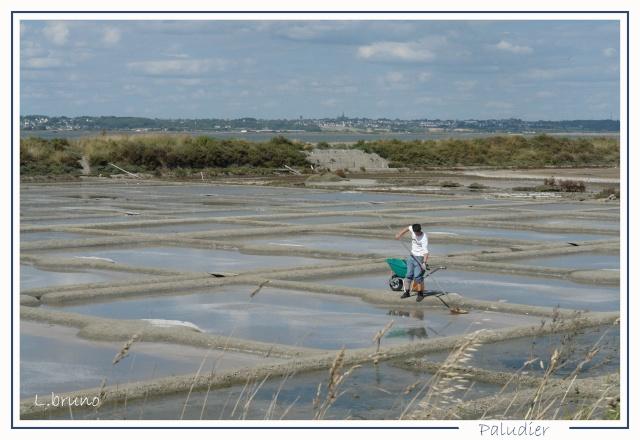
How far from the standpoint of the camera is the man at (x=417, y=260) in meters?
15.8

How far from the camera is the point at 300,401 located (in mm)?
10141

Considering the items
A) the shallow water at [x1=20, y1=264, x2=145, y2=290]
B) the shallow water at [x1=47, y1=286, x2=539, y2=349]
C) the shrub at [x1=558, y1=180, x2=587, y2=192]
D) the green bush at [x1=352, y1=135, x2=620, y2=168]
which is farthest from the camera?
the green bush at [x1=352, y1=135, x2=620, y2=168]

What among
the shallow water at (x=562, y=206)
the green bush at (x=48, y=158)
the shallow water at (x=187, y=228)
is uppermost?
the green bush at (x=48, y=158)

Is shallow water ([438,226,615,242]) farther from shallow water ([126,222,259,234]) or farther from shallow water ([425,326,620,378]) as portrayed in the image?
shallow water ([425,326,620,378])

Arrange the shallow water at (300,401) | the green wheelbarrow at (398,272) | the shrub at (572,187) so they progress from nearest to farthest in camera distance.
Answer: the shallow water at (300,401)
the green wheelbarrow at (398,272)
the shrub at (572,187)

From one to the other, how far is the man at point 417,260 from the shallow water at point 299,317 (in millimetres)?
482

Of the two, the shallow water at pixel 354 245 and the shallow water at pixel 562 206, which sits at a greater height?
the shallow water at pixel 562 206

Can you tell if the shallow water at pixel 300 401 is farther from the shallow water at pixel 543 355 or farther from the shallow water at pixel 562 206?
the shallow water at pixel 562 206

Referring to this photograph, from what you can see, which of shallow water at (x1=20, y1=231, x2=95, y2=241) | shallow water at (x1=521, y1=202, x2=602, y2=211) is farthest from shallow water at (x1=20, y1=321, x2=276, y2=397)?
shallow water at (x1=521, y1=202, x2=602, y2=211)

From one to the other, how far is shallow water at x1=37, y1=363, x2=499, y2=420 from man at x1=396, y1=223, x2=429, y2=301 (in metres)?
4.32

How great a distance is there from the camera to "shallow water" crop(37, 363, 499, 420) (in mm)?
9383

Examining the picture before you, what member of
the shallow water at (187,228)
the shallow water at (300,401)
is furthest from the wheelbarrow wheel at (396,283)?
the shallow water at (187,228)

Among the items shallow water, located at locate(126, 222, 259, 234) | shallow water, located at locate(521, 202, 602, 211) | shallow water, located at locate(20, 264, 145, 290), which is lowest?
shallow water, located at locate(20, 264, 145, 290)
